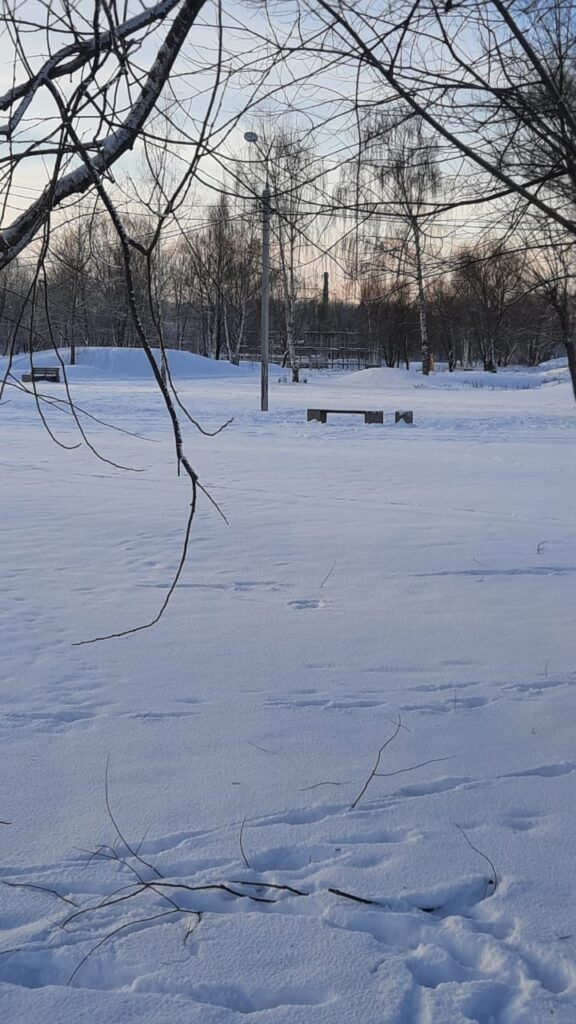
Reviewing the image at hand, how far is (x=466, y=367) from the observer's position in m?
46.3

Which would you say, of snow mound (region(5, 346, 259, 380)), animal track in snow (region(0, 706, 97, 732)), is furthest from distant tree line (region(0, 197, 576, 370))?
snow mound (region(5, 346, 259, 380))

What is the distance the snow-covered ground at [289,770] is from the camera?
2.06 m

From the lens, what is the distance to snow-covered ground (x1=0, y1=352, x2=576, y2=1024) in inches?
81.2

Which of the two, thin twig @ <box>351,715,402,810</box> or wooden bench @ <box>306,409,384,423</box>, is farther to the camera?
wooden bench @ <box>306,409,384,423</box>

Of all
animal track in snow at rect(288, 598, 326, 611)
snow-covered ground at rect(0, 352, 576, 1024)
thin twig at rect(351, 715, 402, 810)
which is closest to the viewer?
snow-covered ground at rect(0, 352, 576, 1024)

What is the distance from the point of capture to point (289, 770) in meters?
3.04

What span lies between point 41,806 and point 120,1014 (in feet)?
3.16

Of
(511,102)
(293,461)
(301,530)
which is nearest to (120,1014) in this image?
(511,102)

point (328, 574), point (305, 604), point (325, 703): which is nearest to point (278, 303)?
point (328, 574)

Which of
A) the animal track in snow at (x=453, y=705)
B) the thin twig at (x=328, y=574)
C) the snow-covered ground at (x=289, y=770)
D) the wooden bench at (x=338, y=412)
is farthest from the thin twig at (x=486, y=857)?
the wooden bench at (x=338, y=412)

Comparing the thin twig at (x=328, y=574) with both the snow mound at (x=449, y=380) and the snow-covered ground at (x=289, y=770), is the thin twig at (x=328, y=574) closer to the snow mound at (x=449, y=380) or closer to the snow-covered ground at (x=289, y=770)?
the snow-covered ground at (x=289, y=770)

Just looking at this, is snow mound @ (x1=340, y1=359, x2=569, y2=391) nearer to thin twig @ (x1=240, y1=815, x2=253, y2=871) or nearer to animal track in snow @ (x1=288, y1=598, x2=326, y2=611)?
animal track in snow @ (x1=288, y1=598, x2=326, y2=611)

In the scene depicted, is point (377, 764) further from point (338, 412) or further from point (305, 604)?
point (338, 412)

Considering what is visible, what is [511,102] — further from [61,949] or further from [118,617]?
[118,617]
